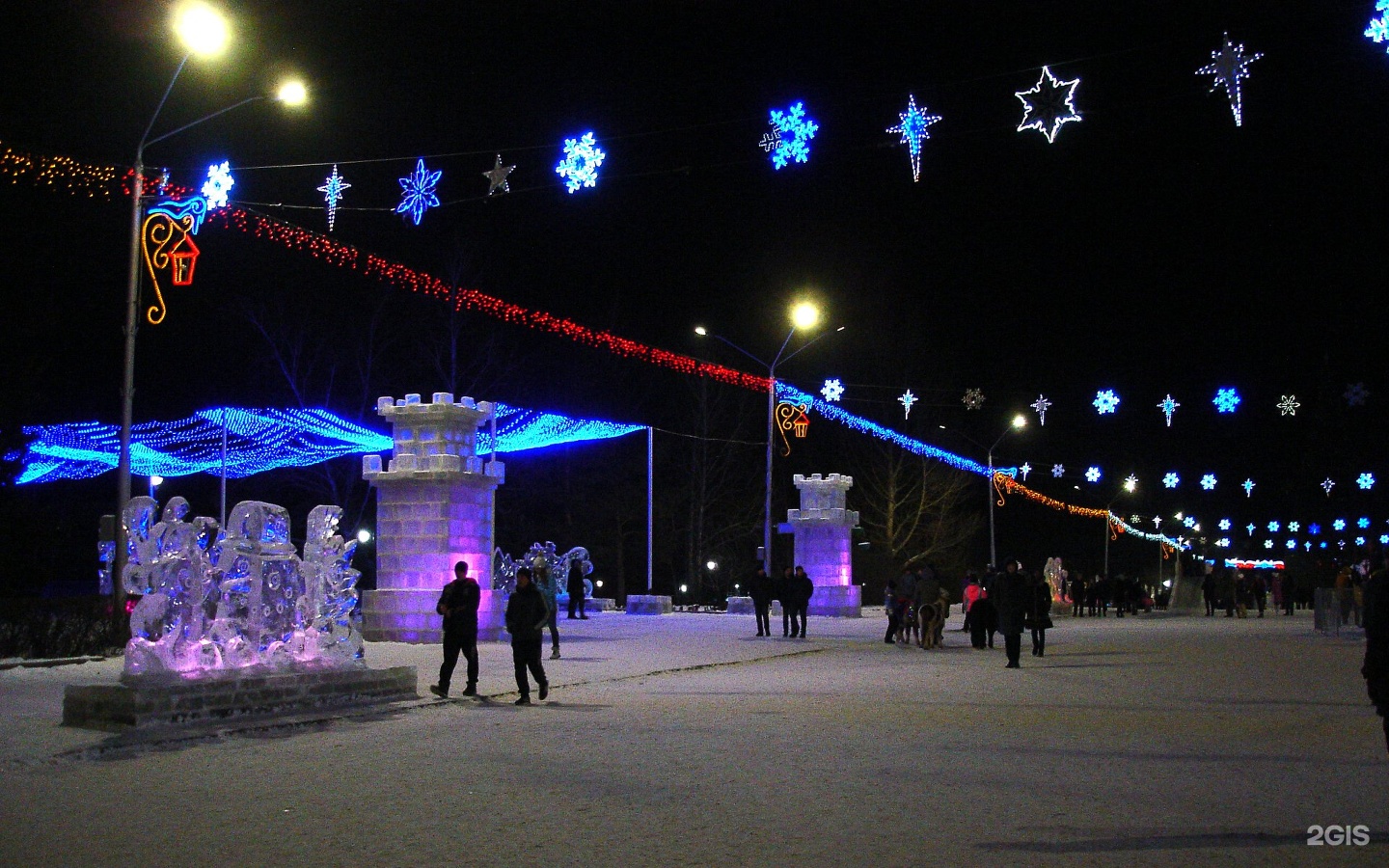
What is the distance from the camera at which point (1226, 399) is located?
1153 inches

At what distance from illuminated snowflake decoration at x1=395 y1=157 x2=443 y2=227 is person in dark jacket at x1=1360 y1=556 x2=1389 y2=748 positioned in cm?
1507

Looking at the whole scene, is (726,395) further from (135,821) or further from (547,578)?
(135,821)

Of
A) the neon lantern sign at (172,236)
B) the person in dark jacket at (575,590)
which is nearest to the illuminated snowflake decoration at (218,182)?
the neon lantern sign at (172,236)

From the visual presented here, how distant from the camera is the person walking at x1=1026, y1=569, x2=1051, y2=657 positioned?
2227cm

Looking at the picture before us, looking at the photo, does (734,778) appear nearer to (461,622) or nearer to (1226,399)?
(461,622)

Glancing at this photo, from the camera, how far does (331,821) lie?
7660 millimetres

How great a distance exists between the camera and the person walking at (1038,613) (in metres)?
22.3

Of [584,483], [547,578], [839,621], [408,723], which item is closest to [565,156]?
[547,578]

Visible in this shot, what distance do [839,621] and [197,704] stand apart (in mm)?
27485

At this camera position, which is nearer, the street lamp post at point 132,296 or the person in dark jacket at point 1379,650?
the person in dark jacket at point 1379,650

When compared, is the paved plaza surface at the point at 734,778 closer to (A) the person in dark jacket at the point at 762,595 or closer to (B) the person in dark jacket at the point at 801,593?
(A) the person in dark jacket at the point at 762,595

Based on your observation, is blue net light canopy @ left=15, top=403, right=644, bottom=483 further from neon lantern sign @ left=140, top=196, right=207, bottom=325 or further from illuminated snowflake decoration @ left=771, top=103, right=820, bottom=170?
illuminated snowflake decoration @ left=771, top=103, right=820, bottom=170

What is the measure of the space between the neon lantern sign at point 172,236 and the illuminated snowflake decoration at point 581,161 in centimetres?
545

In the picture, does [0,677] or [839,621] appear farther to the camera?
[839,621]
